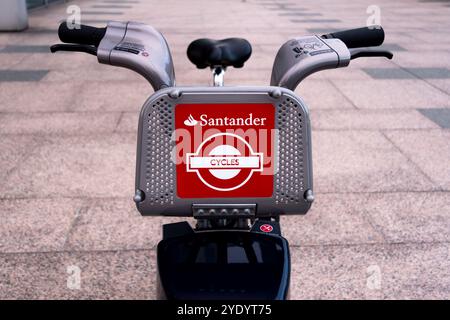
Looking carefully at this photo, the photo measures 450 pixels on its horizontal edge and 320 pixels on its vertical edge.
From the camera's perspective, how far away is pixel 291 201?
5.01 ft

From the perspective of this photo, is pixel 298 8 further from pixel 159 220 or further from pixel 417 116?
pixel 159 220

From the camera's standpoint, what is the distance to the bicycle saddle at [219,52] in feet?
5.42

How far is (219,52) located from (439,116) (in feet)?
15.6

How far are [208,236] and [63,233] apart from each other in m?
2.14

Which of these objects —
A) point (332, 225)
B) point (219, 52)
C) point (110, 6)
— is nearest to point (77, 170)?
point (332, 225)

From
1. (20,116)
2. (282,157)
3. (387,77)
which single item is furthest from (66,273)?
(387,77)

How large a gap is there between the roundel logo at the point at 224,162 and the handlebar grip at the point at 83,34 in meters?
0.65

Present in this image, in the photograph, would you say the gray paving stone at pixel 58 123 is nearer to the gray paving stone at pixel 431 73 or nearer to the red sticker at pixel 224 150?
the red sticker at pixel 224 150

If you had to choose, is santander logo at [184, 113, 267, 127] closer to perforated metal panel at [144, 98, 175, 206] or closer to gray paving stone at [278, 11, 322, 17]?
perforated metal panel at [144, 98, 175, 206]

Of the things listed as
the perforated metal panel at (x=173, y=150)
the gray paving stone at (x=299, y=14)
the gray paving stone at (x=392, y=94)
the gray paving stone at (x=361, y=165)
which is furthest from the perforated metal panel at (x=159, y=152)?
the gray paving stone at (x=299, y=14)

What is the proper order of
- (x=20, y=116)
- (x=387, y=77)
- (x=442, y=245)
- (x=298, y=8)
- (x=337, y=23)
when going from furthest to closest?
(x=298, y=8)
(x=337, y=23)
(x=387, y=77)
(x=20, y=116)
(x=442, y=245)

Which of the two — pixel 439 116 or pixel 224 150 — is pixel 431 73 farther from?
pixel 224 150

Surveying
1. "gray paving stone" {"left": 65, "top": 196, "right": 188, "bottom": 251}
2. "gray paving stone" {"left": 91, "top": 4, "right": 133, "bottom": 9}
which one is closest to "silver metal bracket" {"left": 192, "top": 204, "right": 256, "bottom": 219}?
"gray paving stone" {"left": 65, "top": 196, "right": 188, "bottom": 251}

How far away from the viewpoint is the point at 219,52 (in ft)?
5.41
